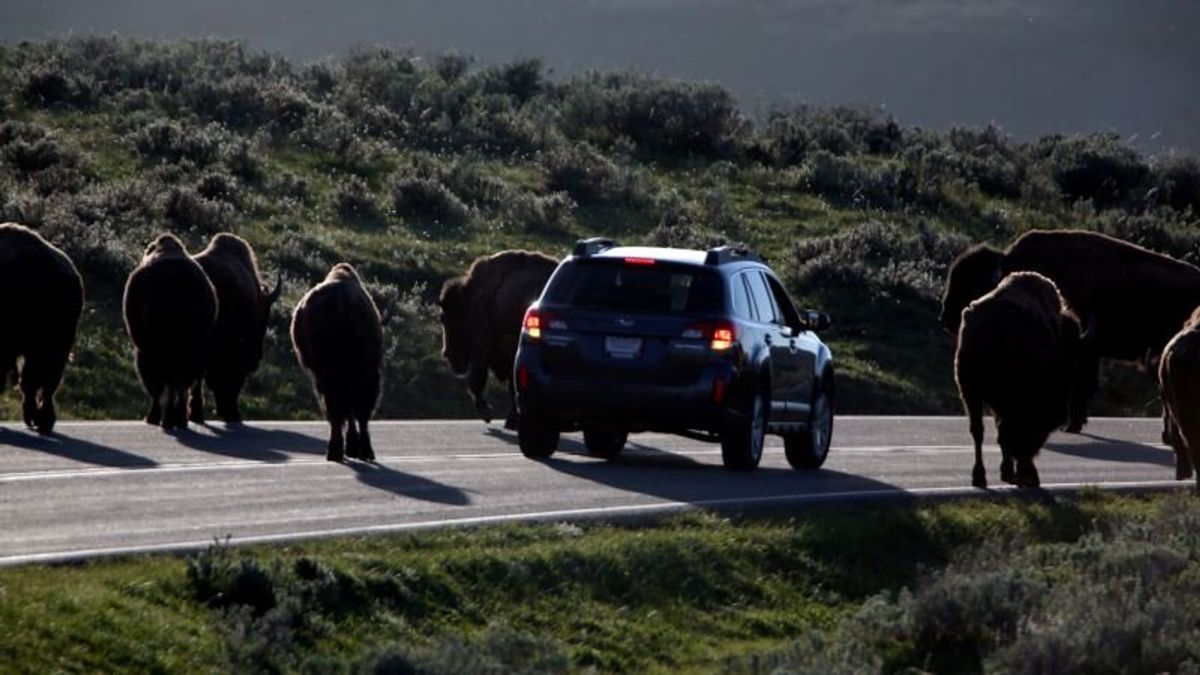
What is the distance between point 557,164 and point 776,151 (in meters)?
8.62

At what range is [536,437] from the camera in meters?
19.1

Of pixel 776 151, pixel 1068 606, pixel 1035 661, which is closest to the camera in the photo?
pixel 1035 661

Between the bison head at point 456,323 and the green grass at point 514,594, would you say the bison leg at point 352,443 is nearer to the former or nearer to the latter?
the green grass at point 514,594

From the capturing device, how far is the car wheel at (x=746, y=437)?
18578mm

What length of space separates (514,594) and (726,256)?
647 centimetres

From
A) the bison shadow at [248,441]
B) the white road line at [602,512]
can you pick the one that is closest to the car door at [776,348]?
the white road line at [602,512]

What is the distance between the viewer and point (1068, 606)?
1239 centimetres

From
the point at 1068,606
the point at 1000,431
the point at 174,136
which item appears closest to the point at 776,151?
the point at 174,136

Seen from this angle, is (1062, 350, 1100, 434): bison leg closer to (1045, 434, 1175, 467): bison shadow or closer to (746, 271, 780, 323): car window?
(1045, 434, 1175, 467): bison shadow

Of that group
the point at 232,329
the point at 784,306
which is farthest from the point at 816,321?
the point at 232,329

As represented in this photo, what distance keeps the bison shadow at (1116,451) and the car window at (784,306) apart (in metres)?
4.69

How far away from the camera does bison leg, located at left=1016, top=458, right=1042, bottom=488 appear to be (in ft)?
63.9

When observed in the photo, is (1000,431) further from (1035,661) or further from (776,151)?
(776,151)

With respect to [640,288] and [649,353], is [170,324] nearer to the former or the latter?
[640,288]
